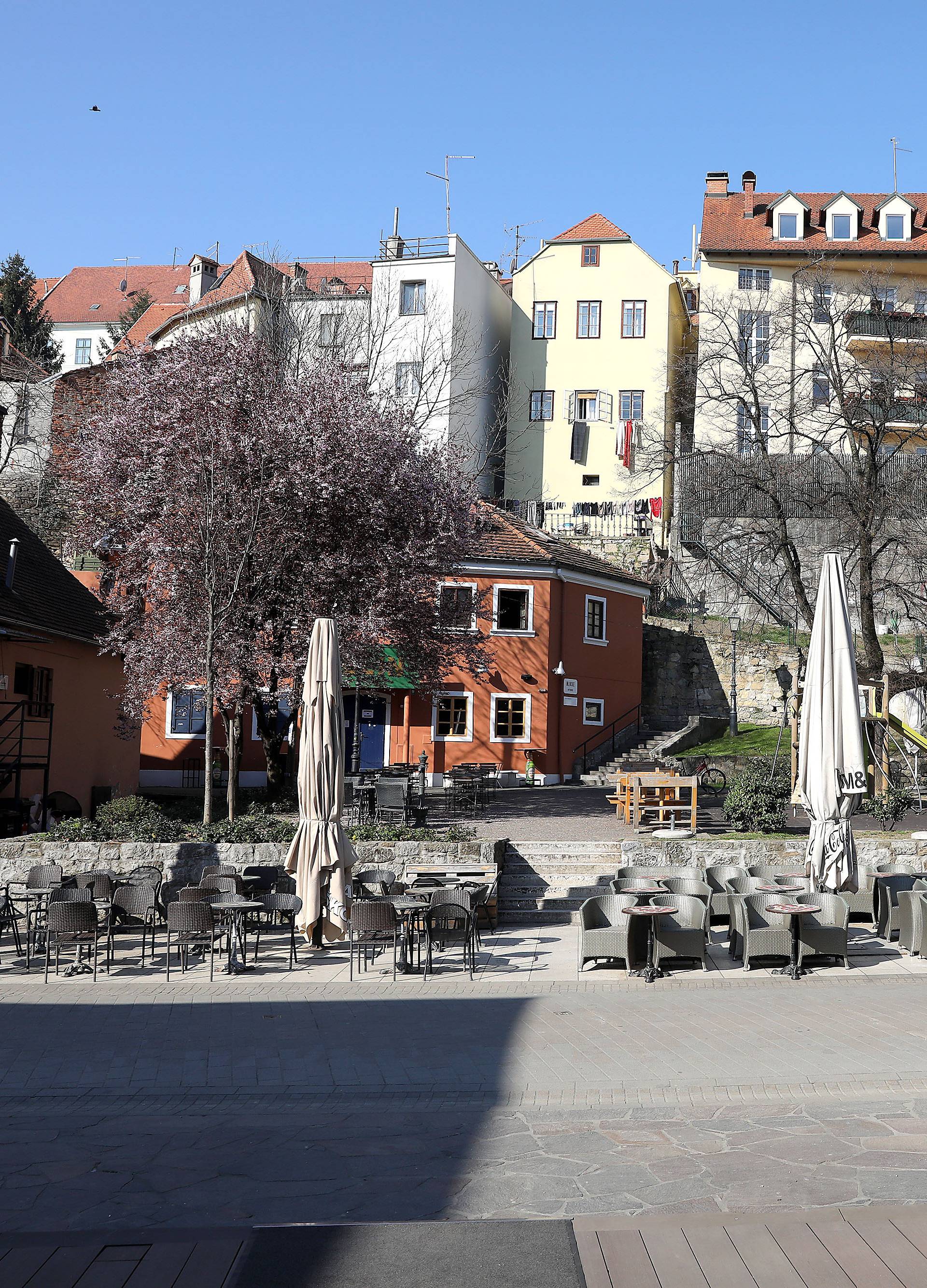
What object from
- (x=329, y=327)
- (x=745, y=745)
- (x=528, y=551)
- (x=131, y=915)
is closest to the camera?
(x=131, y=915)

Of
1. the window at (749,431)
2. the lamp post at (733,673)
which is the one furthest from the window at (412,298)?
the lamp post at (733,673)

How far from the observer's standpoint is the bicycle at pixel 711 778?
25.9 meters

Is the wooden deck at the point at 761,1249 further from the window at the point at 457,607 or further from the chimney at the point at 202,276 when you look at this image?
the chimney at the point at 202,276

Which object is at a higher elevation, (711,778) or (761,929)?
(711,778)

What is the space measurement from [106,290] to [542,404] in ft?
118

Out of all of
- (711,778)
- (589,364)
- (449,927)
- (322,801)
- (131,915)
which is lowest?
(131,915)

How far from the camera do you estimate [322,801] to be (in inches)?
504

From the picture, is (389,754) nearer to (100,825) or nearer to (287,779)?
(287,779)

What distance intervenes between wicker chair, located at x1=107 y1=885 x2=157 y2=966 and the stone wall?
2280 centimetres

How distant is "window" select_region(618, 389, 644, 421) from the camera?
149 ft

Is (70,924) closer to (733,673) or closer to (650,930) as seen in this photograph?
(650,930)

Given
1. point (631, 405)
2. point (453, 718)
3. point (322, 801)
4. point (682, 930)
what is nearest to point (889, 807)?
point (682, 930)

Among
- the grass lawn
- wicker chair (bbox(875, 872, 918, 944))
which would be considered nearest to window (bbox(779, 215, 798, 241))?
the grass lawn

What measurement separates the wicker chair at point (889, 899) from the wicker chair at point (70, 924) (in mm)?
9336
